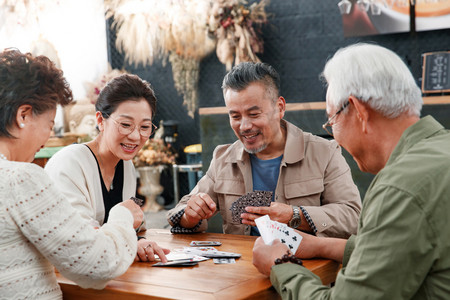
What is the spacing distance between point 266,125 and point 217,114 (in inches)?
78.3

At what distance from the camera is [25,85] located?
1.67 meters

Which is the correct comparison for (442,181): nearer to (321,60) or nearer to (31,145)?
(31,145)

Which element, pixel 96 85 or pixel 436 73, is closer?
pixel 436 73

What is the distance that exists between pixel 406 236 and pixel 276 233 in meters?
0.68

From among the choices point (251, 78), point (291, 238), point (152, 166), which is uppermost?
point (251, 78)

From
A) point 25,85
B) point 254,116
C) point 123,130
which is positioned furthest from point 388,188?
point 123,130

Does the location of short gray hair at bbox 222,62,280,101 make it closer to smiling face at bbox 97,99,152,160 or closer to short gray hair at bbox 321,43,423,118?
smiling face at bbox 97,99,152,160

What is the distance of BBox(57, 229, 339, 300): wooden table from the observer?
66.6 inches

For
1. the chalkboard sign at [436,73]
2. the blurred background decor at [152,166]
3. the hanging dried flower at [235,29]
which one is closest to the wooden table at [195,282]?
the chalkboard sign at [436,73]

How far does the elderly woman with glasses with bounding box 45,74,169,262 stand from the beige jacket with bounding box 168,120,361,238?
0.31 metres

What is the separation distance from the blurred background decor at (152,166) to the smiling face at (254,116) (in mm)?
4181

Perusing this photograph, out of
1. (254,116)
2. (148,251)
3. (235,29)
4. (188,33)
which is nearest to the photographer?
(148,251)

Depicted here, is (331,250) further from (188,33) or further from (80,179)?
(188,33)

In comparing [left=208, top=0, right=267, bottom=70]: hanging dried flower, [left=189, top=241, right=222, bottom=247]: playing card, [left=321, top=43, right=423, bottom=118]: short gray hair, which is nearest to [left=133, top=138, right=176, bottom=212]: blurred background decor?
[left=208, top=0, right=267, bottom=70]: hanging dried flower
